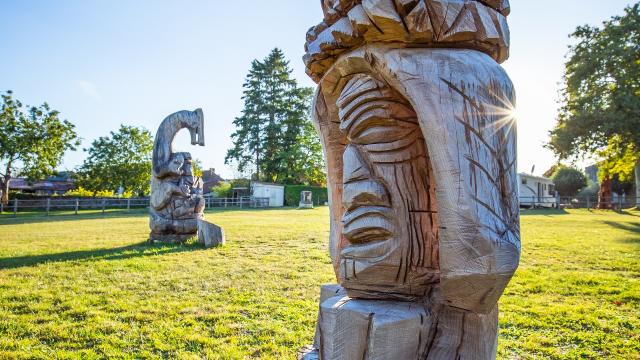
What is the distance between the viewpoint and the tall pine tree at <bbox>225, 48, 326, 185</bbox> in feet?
120

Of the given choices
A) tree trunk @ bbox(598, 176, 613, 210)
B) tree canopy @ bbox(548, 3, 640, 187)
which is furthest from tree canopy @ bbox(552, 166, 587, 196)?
tree canopy @ bbox(548, 3, 640, 187)

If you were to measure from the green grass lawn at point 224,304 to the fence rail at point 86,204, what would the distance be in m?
18.8

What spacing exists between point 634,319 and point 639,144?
17.9 m

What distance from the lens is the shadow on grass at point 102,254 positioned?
6508 millimetres

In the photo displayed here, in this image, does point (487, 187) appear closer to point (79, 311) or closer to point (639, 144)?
point (79, 311)

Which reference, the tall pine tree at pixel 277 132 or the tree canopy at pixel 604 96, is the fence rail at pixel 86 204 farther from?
the tree canopy at pixel 604 96

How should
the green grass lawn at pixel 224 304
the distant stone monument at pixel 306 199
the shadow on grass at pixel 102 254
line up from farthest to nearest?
the distant stone monument at pixel 306 199
the shadow on grass at pixel 102 254
the green grass lawn at pixel 224 304

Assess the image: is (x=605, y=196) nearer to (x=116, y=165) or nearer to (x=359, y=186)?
(x=359, y=186)

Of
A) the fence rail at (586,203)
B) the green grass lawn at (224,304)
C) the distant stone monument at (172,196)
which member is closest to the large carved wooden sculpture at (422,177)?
the green grass lawn at (224,304)

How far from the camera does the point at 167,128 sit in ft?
30.3

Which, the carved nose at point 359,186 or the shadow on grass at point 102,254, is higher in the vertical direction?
the carved nose at point 359,186

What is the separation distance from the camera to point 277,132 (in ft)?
121

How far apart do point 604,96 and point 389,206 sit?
22.3 m

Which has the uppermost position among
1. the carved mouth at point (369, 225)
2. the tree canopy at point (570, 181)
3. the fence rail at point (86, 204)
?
the tree canopy at point (570, 181)
